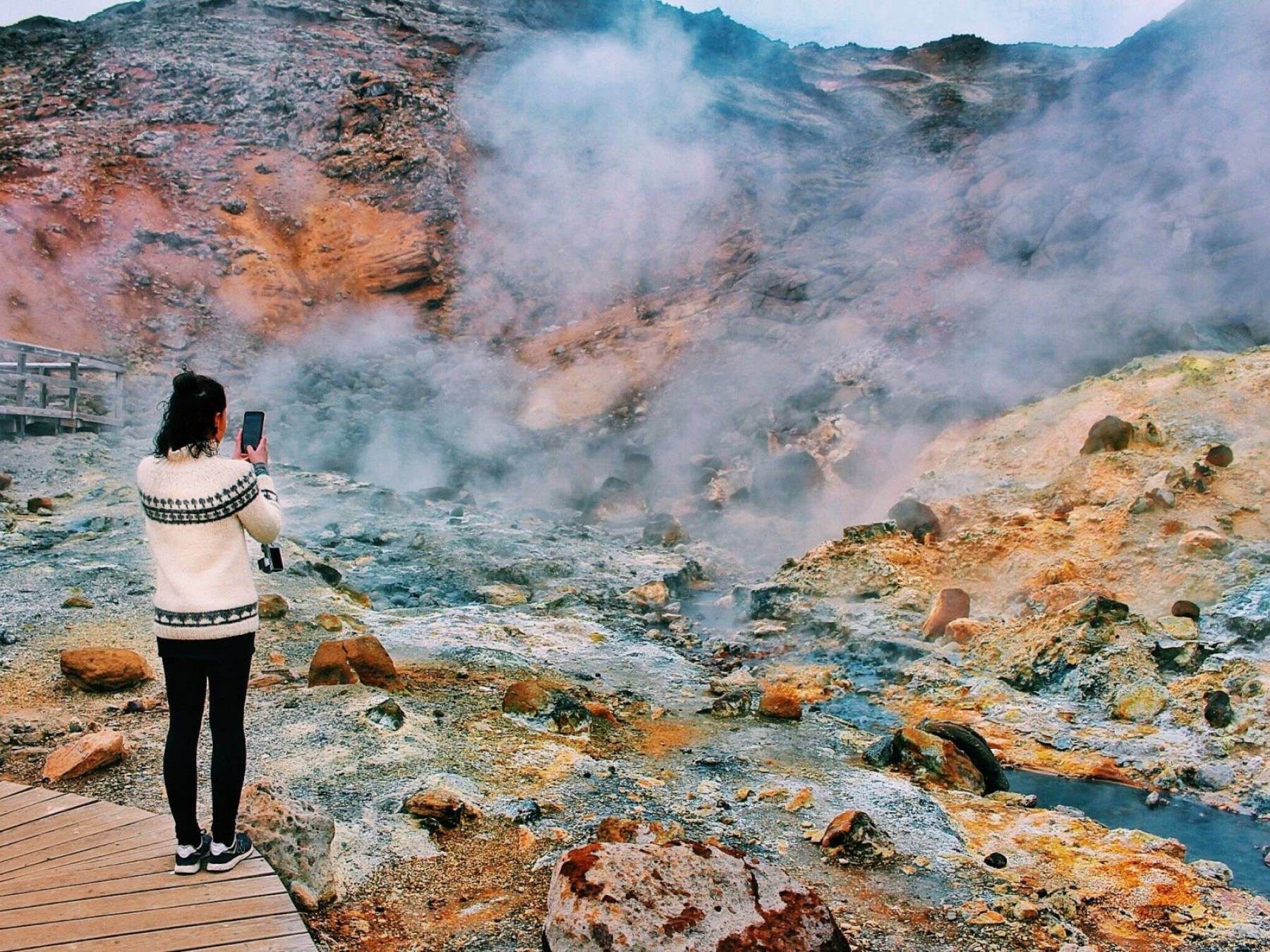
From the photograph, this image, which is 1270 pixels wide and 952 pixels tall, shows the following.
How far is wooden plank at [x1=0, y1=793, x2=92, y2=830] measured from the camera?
2.58m

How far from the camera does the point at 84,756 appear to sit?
349 cm

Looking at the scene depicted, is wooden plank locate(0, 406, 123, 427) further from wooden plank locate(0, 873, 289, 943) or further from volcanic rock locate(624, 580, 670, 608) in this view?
wooden plank locate(0, 873, 289, 943)

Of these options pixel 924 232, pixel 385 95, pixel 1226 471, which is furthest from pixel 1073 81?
pixel 385 95

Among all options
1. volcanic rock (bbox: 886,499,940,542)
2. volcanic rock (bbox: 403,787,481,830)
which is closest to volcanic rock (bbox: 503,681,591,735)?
volcanic rock (bbox: 403,787,481,830)

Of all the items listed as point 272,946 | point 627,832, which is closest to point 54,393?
point 627,832

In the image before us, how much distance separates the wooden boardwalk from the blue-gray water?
12.1 ft

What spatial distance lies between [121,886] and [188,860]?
16cm

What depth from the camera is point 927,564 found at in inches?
312

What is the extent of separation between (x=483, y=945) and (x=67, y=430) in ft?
38.8

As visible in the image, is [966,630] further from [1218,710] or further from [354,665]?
[354,665]

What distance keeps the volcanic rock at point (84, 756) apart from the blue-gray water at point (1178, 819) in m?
4.18

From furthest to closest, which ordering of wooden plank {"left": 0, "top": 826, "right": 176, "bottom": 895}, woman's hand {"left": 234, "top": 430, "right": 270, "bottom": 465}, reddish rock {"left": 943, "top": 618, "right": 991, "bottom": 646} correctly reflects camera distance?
reddish rock {"left": 943, "top": 618, "right": 991, "bottom": 646} < woman's hand {"left": 234, "top": 430, "right": 270, "bottom": 465} < wooden plank {"left": 0, "top": 826, "right": 176, "bottom": 895}

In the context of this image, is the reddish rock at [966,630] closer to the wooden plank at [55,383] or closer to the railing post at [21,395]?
the railing post at [21,395]

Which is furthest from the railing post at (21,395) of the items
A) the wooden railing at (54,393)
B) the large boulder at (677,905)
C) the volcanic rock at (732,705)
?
the large boulder at (677,905)
